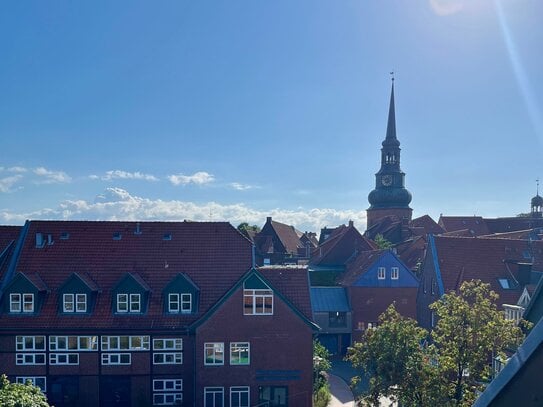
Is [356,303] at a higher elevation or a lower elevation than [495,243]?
lower

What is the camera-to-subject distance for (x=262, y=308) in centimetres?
2583

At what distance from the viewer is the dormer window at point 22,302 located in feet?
85.2

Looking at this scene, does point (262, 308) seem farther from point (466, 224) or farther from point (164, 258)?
point (466, 224)

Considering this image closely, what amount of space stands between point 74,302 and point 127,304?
3.17 m

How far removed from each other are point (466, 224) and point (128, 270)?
67.6 m

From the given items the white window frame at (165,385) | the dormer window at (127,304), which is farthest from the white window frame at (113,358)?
the dormer window at (127,304)

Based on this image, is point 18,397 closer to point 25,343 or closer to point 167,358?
point 167,358

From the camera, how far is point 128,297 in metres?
26.4

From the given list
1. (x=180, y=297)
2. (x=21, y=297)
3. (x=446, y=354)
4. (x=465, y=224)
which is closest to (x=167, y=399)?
(x=180, y=297)

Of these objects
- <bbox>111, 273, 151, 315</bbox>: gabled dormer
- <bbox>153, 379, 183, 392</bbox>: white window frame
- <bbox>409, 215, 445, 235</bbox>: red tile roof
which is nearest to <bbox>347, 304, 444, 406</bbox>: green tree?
<bbox>153, 379, 183, 392</bbox>: white window frame

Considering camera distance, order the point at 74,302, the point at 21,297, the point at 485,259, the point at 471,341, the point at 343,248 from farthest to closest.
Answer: the point at 343,248, the point at 485,259, the point at 74,302, the point at 21,297, the point at 471,341

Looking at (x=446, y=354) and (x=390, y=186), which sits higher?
(x=390, y=186)

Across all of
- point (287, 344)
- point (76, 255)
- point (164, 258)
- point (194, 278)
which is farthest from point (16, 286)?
point (287, 344)

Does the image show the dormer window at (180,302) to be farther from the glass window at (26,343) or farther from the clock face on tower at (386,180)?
the clock face on tower at (386,180)
